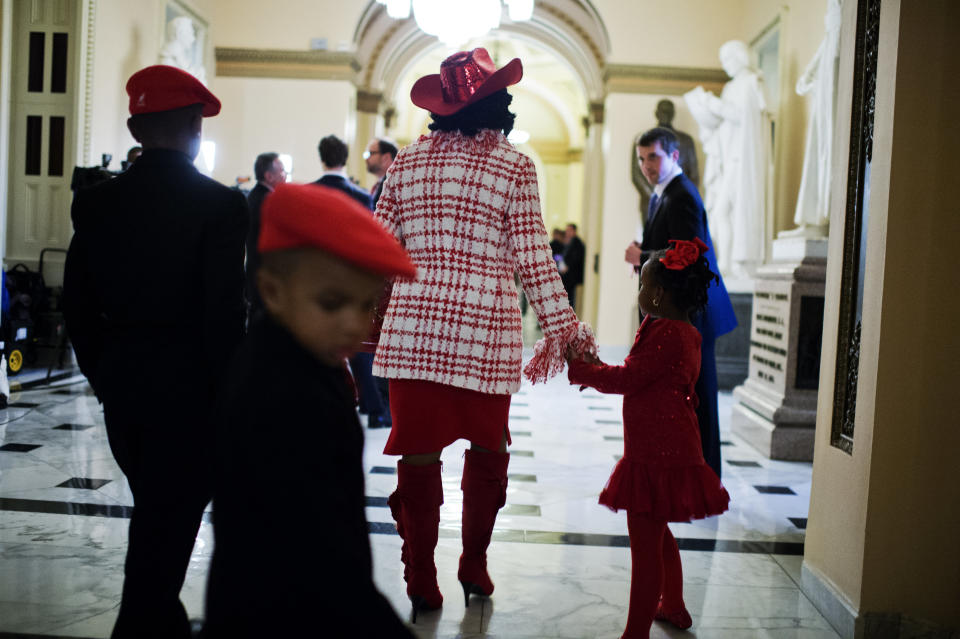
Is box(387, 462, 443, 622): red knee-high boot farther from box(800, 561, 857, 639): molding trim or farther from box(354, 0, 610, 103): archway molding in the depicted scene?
box(354, 0, 610, 103): archway molding

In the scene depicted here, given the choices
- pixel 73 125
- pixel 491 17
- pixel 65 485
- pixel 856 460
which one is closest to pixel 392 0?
pixel 491 17

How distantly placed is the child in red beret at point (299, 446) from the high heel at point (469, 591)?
4.99 ft

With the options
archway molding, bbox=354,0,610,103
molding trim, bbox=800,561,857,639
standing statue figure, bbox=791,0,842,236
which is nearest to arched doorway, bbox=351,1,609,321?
archway molding, bbox=354,0,610,103

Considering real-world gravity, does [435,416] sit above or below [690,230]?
below

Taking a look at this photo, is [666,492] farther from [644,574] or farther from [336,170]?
[336,170]

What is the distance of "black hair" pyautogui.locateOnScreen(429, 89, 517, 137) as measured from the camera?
92.4 inches

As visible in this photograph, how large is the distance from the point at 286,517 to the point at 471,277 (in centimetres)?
136

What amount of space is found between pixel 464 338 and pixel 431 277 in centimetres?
19

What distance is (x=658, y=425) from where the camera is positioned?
7.22 feet

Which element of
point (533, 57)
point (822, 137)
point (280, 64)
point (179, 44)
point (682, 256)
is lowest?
point (682, 256)

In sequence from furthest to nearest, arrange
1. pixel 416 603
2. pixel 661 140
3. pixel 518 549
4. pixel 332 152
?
1. pixel 332 152
2. pixel 661 140
3. pixel 518 549
4. pixel 416 603

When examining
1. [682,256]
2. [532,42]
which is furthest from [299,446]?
[532,42]

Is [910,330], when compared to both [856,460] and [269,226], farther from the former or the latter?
[269,226]

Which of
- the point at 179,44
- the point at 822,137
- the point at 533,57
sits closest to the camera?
the point at 822,137
